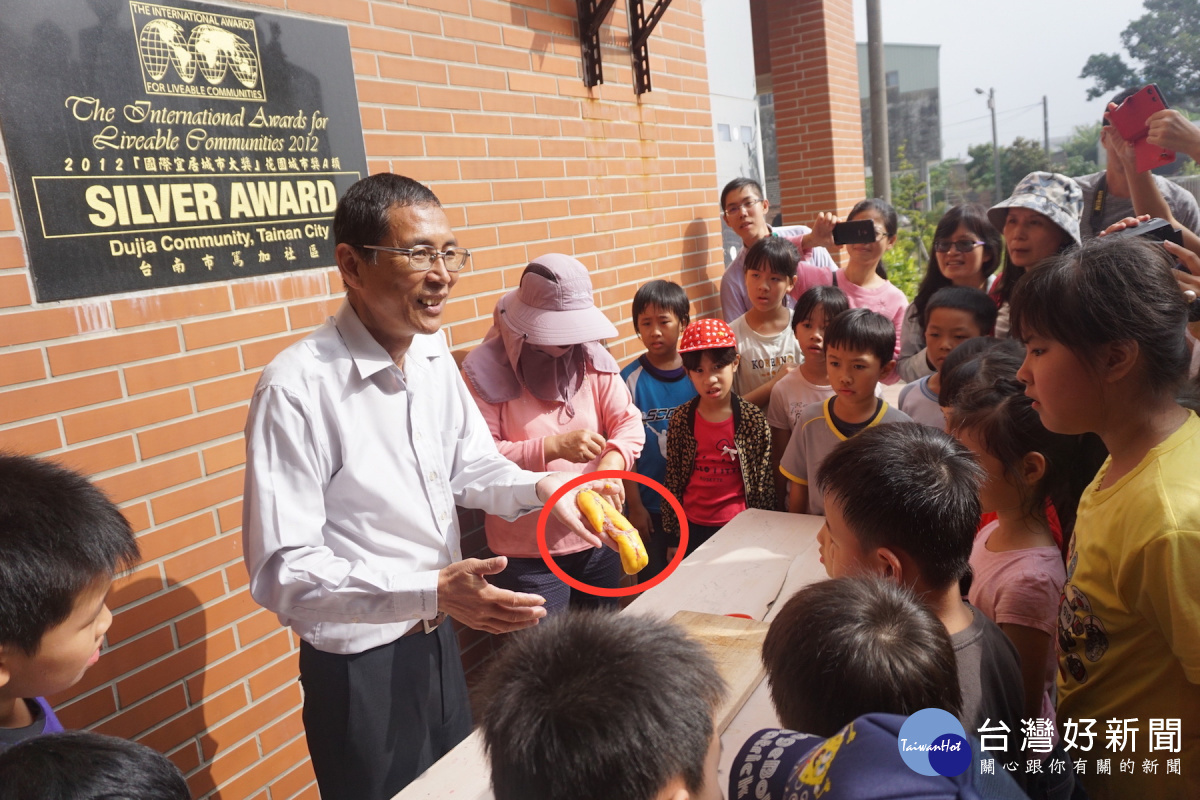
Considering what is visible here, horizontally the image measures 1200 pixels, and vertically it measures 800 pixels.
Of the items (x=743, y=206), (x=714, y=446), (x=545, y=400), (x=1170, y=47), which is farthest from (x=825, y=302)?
(x=1170, y=47)

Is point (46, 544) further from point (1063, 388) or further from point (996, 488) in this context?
point (996, 488)

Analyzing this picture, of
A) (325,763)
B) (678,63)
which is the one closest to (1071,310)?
(325,763)

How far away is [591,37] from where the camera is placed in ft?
12.3

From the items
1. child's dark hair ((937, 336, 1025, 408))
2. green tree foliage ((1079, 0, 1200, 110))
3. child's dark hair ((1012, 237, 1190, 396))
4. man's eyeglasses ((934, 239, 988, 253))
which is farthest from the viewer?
green tree foliage ((1079, 0, 1200, 110))

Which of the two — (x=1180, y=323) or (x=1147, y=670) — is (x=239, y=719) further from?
(x=1180, y=323)

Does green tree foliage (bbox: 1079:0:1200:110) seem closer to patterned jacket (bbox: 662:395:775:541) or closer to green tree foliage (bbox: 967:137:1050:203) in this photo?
green tree foliage (bbox: 967:137:1050:203)

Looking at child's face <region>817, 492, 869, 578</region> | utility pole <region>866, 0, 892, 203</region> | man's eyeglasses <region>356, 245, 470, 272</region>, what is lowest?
child's face <region>817, 492, 869, 578</region>

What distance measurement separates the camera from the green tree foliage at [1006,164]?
3394 centimetres

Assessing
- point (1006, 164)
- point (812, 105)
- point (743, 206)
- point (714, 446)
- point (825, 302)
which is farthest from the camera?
point (1006, 164)

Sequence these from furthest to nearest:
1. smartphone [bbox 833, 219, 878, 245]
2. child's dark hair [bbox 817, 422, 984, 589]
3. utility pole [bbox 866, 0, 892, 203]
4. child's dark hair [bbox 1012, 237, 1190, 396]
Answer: utility pole [bbox 866, 0, 892, 203] < smartphone [bbox 833, 219, 878, 245] < child's dark hair [bbox 817, 422, 984, 589] < child's dark hair [bbox 1012, 237, 1190, 396]

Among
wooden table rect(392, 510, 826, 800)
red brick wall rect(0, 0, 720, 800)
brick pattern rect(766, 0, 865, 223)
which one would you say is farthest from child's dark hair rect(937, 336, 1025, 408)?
brick pattern rect(766, 0, 865, 223)

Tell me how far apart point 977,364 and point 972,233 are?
1.72 metres

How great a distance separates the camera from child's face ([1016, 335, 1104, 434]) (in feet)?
5.21

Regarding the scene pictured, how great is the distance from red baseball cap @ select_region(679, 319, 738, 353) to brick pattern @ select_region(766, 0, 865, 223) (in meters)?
4.84
